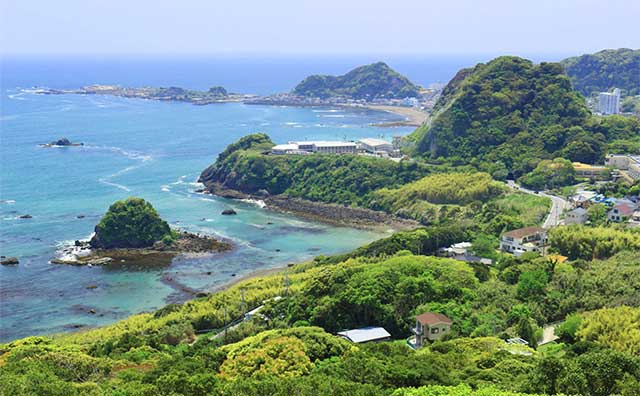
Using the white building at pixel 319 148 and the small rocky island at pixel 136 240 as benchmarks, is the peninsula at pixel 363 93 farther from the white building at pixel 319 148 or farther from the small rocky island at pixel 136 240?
the small rocky island at pixel 136 240

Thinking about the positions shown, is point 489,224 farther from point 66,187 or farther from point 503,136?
point 66,187

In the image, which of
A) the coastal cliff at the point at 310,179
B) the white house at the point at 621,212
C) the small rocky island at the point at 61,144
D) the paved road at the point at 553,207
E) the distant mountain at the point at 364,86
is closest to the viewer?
the white house at the point at 621,212

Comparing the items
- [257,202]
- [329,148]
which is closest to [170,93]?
[329,148]

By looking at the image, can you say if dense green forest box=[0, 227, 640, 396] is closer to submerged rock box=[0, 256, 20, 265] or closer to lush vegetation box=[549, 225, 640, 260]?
lush vegetation box=[549, 225, 640, 260]

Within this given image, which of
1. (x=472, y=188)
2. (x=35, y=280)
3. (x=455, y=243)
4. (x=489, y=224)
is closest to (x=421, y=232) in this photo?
(x=455, y=243)

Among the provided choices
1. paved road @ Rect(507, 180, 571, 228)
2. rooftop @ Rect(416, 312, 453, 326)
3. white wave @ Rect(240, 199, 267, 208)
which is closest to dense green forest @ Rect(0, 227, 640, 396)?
rooftop @ Rect(416, 312, 453, 326)

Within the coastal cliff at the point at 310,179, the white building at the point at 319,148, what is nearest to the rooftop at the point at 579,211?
the coastal cliff at the point at 310,179
